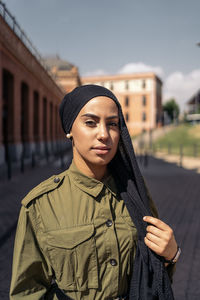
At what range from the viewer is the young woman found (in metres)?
1.40

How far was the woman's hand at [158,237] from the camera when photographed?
1.41 m

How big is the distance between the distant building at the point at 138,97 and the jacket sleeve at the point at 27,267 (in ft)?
237

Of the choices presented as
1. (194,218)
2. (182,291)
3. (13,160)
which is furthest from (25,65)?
(182,291)

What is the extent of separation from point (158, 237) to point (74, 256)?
0.41 metres

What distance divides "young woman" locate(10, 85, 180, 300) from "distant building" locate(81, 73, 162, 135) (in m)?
72.1

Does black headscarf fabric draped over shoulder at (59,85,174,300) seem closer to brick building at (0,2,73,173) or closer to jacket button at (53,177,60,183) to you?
jacket button at (53,177,60,183)

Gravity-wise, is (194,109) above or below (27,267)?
above

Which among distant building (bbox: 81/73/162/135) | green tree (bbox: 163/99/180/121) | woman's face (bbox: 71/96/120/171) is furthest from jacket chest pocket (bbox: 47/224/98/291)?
green tree (bbox: 163/99/180/121)

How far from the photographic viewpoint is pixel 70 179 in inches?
60.8

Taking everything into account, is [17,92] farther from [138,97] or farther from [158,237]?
[138,97]

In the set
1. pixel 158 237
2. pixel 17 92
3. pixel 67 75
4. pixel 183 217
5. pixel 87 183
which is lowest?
pixel 183 217

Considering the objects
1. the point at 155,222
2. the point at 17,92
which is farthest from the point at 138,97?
the point at 155,222

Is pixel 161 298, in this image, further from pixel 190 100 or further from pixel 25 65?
pixel 190 100

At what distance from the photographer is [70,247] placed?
1.40 meters
